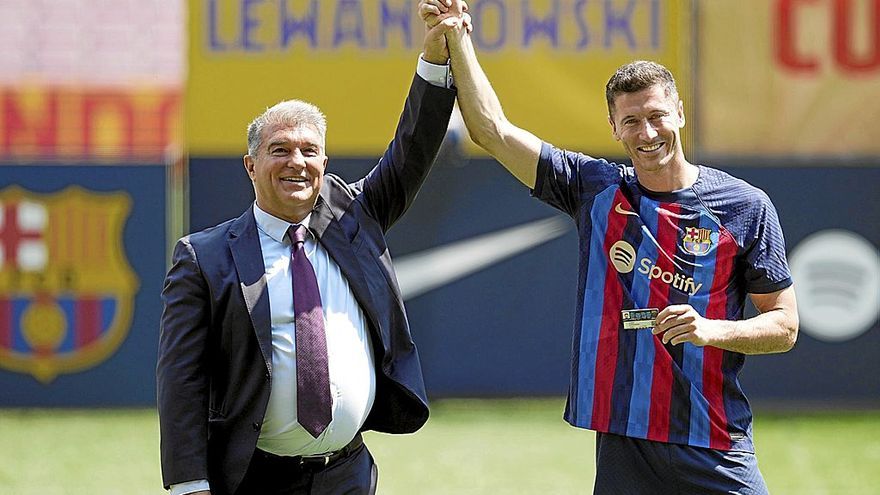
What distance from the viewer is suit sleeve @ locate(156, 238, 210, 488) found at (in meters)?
3.65

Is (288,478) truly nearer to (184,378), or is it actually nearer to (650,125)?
(184,378)

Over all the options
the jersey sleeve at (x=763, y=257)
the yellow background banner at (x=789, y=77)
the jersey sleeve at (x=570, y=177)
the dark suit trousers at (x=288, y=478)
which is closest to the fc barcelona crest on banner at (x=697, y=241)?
the jersey sleeve at (x=763, y=257)

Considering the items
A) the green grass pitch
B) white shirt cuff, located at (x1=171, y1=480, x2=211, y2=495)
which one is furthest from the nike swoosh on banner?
white shirt cuff, located at (x1=171, y1=480, x2=211, y2=495)

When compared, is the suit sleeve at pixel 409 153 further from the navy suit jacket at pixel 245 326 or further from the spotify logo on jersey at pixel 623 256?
the spotify logo on jersey at pixel 623 256

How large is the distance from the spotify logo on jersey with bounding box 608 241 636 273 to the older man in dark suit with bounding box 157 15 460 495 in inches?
24.7

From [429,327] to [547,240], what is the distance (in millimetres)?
1048

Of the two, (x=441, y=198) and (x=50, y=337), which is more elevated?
(x=441, y=198)

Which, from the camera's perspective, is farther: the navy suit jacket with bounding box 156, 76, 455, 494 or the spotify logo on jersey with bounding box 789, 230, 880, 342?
the spotify logo on jersey with bounding box 789, 230, 880, 342

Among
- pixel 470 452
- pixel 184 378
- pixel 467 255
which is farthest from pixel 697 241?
pixel 467 255

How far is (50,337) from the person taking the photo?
9.63m

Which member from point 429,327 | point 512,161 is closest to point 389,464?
point 429,327

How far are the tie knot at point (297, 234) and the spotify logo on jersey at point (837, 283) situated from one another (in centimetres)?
649

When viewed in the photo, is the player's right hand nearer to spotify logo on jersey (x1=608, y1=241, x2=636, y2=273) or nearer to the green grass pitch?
spotify logo on jersey (x1=608, y1=241, x2=636, y2=273)

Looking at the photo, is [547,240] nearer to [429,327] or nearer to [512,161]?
[429,327]
